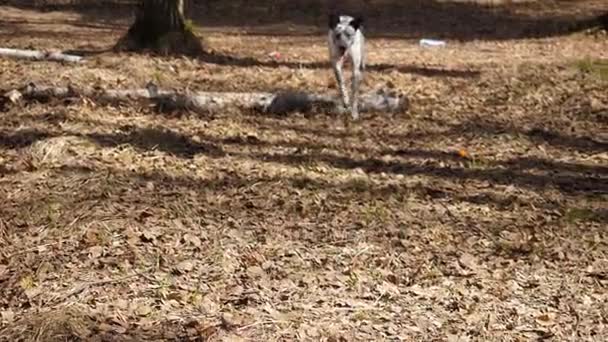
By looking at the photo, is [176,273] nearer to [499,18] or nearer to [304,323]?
[304,323]

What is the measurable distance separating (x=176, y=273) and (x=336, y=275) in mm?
891

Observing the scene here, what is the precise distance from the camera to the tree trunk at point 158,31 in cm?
1398

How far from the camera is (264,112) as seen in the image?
1035 cm

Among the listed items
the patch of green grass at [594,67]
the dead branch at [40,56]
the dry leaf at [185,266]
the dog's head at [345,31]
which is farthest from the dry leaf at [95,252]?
the patch of green grass at [594,67]

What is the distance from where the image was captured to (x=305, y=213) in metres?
7.09

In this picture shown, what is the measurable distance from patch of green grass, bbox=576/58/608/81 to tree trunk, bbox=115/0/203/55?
16.4 feet

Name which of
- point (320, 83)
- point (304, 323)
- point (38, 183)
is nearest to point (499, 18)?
point (320, 83)

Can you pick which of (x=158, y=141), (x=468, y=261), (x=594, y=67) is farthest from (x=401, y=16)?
(x=468, y=261)

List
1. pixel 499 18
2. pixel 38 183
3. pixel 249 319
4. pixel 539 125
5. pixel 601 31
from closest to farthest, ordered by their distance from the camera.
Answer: pixel 249 319 → pixel 38 183 → pixel 539 125 → pixel 601 31 → pixel 499 18

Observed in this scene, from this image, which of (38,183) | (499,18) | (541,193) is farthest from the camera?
(499,18)

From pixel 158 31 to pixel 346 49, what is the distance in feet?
13.7

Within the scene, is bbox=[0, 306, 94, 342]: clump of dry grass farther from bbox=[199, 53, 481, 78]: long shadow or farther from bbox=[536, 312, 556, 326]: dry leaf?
bbox=[199, 53, 481, 78]: long shadow

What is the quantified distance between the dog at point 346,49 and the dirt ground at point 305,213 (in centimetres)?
35

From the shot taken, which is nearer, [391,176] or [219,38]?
[391,176]
